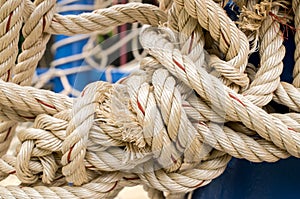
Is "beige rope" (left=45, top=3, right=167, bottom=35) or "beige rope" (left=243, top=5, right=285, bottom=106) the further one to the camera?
"beige rope" (left=45, top=3, right=167, bottom=35)

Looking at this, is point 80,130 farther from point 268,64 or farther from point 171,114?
point 268,64

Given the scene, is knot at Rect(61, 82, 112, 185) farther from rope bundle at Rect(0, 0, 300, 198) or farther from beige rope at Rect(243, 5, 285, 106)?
beige rope at Rect(243, 5, 285, 106)

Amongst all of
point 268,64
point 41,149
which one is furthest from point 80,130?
point 268,64

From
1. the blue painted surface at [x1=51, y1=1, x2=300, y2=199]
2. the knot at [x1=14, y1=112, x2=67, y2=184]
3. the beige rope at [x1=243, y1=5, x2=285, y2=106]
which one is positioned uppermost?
the beige rope at [x1=243, y1=5, x2=285, y2=106]

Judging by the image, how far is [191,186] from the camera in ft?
1.75

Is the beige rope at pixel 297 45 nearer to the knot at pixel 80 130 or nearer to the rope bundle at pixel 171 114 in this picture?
the rope bundle at pixel 171 114

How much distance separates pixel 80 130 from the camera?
51 centimetres

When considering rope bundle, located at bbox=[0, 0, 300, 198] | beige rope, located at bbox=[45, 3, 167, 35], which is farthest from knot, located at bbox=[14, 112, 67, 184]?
beige rope, located at bbox=[45, 3, 167, 35]

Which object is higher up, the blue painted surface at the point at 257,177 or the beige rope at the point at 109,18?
the beige rope at the point at 109,18

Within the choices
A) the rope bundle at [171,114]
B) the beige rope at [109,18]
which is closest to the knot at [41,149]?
the rope bundle at [171,114]

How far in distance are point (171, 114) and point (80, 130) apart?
0.10m

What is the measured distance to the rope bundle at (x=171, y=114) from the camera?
499 mm

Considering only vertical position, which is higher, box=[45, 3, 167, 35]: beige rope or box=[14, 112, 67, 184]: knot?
box=[45, 3, 167, 35]: beige rope

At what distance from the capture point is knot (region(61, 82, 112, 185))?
1.68ft
